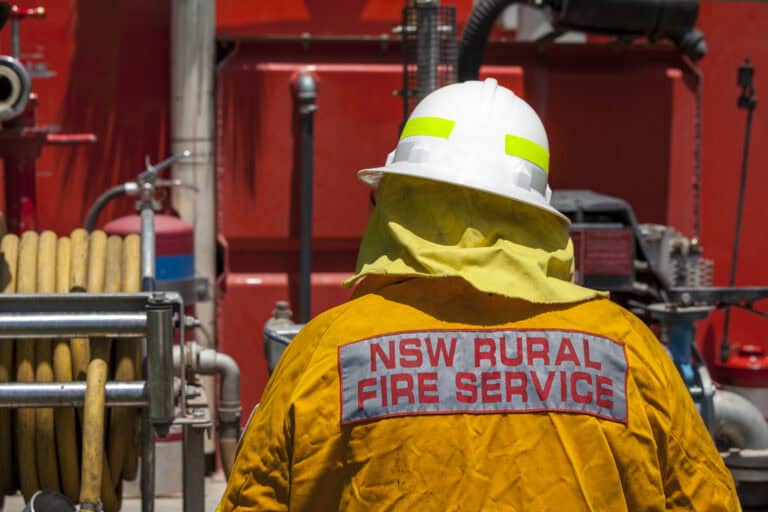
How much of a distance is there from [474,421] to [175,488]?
3810 mm

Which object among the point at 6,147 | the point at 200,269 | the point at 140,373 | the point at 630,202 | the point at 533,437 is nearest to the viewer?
the point at 533,437

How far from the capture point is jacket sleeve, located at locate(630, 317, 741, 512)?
2035 mm

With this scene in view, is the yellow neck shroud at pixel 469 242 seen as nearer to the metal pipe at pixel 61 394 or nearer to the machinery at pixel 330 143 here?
the metal pipe at pixel 61 394

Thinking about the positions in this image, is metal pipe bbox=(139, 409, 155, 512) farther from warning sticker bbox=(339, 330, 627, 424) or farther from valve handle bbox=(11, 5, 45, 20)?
valve handle bbox=(11, 5, 45, 20)

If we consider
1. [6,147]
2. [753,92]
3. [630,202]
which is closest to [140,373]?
[6,147]

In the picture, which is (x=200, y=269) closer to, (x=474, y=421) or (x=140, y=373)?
(x=140, y=373)

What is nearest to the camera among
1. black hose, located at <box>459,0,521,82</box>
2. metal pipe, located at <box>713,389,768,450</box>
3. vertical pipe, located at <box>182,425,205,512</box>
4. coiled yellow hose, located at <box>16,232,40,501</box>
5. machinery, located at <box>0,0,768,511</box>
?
vertical pipe, located at <box>182,425,205,512</box>

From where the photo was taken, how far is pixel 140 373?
3.59 metres

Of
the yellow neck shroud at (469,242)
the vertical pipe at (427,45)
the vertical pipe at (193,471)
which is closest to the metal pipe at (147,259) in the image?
the vertical pipe at (193,471)

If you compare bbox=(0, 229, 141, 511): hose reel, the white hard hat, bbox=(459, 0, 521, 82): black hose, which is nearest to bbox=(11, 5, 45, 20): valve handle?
bbox=(0, 229, 141, 511): hose reel

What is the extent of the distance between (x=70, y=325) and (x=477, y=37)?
120 inches

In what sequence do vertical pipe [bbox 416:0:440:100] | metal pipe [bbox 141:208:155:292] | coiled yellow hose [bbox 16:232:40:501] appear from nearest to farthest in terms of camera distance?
coiled yellow hose [bbox 16:232:40:501]
metal pipe [bbox 141:208:155:292]
vertical pipe [bbox 416:0:440:100]

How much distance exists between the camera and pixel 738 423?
505 cm

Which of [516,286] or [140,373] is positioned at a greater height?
[516,286]
